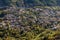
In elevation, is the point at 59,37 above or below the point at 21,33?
above

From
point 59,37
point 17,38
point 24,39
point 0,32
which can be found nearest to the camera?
point 59,37

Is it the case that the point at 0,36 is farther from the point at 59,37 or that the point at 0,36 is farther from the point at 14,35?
the point at 59,37

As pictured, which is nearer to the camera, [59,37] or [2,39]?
[59,37]

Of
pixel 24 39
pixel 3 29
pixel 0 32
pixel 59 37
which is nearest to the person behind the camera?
pixel 59 37

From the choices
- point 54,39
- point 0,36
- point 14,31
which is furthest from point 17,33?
point 54,39

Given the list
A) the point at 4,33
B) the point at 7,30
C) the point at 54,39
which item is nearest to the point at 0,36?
the point at 4,33

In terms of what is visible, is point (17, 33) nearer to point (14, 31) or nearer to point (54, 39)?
point (14, 31)

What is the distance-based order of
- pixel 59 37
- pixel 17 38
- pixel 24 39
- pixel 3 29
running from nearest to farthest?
pixel 59 37, pixel 24 39, pixel 17 38, pixel 3 29

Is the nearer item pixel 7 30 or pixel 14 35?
pixel 14 35

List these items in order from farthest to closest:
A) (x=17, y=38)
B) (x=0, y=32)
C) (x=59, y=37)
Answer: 1. (x=0, y=32)
2. (x=17, y=38)
3. (x=59, y=37)
